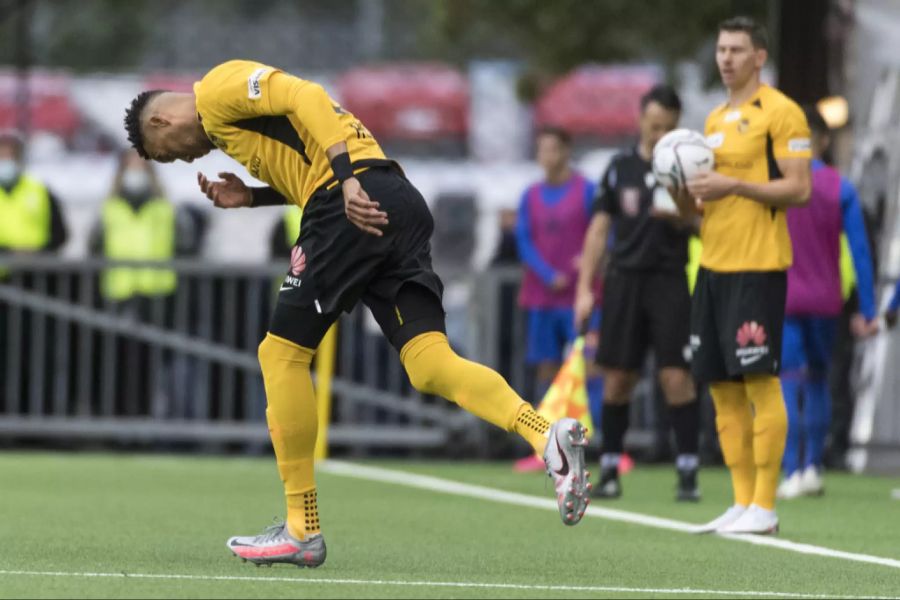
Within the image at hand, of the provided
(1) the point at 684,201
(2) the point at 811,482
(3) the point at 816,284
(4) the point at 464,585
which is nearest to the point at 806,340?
(3) the point at 816,284

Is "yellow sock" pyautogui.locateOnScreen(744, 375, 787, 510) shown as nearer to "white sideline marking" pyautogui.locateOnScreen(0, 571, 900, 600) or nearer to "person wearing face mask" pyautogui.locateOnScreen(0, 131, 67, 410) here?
"white sideline marking" pyautogui.locateOnScreen(0, 571, 900, 600)

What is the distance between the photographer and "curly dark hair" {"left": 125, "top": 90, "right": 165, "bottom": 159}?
7828 mm

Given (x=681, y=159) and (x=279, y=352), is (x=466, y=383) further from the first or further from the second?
(x=681, y=159)

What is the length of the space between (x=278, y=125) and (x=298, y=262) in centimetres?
48

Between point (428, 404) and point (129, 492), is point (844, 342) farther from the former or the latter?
point (129, 492)

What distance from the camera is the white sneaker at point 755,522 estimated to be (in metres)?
9.27

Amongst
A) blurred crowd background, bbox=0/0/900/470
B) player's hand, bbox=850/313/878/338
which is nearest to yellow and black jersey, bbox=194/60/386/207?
player's hand, bbox=850/313/878/338

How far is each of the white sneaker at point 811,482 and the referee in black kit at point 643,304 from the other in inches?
36.0

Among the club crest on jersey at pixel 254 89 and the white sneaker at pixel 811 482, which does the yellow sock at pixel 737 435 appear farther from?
the club crest on jersey at pixel 254 89

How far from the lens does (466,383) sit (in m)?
7.52

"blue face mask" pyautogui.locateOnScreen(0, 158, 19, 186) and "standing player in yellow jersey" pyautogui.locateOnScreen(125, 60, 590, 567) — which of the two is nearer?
"standing player in yellow jersey" pyautogui.locateOnScreen(125, 60, 590, 567)

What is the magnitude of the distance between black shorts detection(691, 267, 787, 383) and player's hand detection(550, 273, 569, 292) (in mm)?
4983

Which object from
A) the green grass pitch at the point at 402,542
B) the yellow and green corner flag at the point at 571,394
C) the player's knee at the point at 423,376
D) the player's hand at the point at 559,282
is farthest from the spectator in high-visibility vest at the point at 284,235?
the player's knee at the point at 423,376

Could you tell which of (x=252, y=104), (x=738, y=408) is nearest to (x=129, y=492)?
(x=738, y=408)
